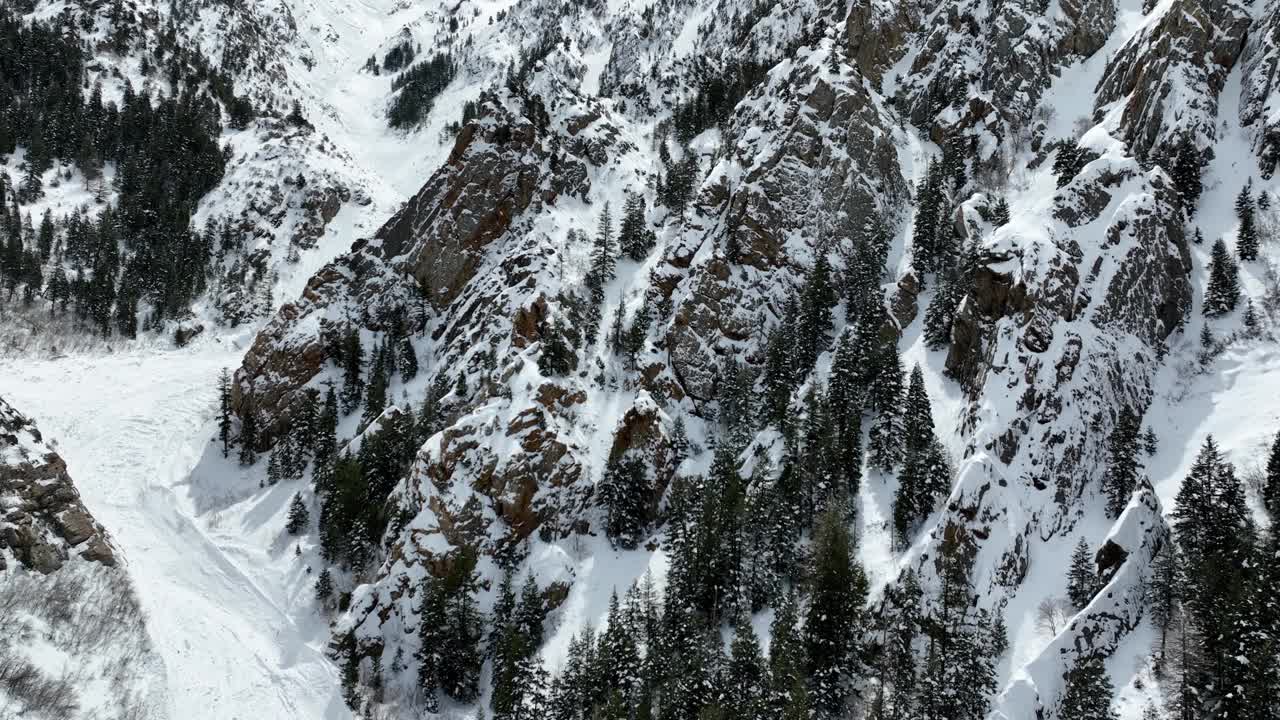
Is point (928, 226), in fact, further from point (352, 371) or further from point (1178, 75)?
point (352, 371)

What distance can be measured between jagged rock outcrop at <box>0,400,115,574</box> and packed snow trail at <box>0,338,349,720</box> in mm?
5347

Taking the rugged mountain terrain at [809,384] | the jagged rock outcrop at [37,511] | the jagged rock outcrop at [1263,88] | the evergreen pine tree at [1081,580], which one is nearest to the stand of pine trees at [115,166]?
the rugged mountain terrain at [809,384]

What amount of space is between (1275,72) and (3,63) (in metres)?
230

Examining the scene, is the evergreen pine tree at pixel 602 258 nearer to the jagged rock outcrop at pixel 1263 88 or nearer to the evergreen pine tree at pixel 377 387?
the evergreen pine tree at pixel 377 387

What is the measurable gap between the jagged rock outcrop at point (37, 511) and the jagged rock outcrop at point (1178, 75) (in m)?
115

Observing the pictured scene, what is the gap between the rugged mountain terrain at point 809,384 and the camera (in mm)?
56219

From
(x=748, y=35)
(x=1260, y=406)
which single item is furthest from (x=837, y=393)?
(x=748, y=35)

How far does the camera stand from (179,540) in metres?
73.5

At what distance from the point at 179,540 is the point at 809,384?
6565 centimetres

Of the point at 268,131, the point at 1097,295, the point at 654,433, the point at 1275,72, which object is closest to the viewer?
the point at 1097,295

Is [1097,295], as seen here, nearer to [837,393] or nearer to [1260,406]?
[1260,406]

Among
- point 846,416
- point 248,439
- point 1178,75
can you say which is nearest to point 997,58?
point 1178,75

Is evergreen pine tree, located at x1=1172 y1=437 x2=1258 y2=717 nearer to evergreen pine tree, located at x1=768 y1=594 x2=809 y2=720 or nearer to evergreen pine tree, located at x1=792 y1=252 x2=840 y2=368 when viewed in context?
evergreen pine tree, located at x1=768 y1=594 x2=809 y2=720

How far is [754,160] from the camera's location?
100812 millimetres
